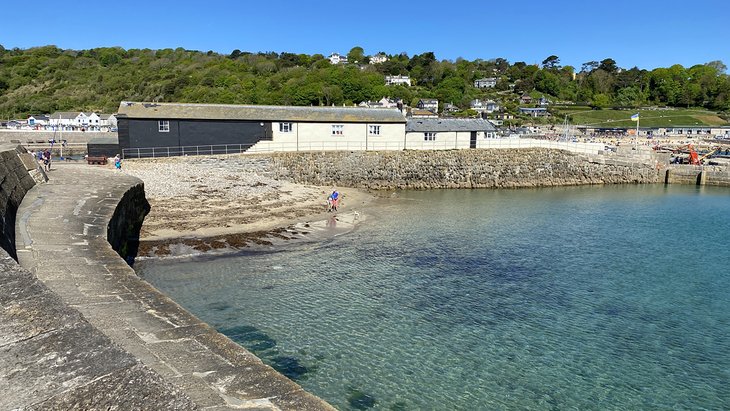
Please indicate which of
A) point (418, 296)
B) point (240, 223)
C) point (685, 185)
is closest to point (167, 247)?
point (240, 223)

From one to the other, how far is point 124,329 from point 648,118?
474ft

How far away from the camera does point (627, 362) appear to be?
40.5 feet

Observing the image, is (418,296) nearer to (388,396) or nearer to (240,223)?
(388,396)

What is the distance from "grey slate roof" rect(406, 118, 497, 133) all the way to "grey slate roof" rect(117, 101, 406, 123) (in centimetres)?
169

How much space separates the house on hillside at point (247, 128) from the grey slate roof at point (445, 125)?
148cm

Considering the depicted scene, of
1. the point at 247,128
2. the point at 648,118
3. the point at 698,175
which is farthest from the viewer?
the point at 648,118

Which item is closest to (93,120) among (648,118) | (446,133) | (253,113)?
(253,113)

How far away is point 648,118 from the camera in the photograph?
127m

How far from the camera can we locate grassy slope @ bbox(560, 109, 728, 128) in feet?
395

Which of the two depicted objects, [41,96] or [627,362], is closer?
[627,362]

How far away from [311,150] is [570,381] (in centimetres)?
3444

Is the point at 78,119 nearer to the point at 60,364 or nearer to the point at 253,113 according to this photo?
the point at 253,113

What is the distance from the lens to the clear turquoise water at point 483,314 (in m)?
11.1

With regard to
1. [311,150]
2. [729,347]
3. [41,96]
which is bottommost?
[729,347]
